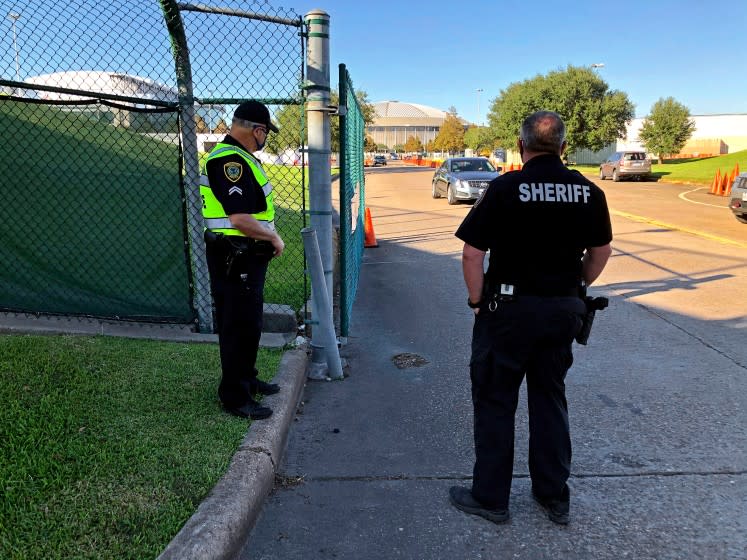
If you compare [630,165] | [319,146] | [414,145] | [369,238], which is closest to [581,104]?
[630,165]

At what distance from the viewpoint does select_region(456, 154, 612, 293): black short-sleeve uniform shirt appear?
8.68 feet

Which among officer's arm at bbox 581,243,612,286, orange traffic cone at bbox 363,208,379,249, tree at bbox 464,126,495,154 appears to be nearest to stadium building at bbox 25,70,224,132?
officer's arm at bbox 581,243,612,286

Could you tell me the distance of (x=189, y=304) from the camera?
5.07m

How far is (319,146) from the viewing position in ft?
15.1

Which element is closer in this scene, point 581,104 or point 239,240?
point 239,240

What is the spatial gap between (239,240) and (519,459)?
2.07m

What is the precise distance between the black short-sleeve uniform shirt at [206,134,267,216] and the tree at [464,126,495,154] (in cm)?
6277

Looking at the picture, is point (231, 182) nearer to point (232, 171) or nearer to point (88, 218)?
point (232, 171)

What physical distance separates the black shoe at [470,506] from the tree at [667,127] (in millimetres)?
56454

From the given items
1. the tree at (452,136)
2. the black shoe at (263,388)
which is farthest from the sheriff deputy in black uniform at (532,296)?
the tree at (452,136)

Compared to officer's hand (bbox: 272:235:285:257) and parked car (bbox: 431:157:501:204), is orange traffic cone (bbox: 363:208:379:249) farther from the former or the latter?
officer's hand (bbox: 272:235:285:257)

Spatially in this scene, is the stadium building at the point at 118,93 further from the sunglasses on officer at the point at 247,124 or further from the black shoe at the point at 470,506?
the black shoe at the point at 470,506

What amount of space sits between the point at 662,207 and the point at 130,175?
16800mm

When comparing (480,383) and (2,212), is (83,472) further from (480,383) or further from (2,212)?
(2,212)
